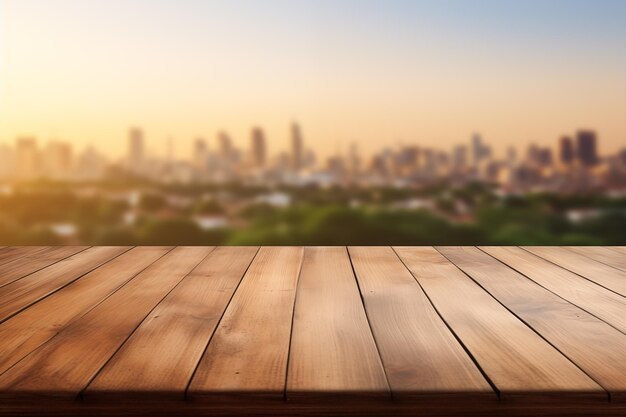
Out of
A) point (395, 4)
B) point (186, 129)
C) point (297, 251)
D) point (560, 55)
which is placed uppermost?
point (395, 4)

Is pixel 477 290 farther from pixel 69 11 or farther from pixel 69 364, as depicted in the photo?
pixel 69 11

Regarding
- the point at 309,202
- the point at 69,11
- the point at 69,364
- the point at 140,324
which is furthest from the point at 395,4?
the point at 69,364

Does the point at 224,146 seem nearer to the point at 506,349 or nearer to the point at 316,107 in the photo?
the point at 316,107

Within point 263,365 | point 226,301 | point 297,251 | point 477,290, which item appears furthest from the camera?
point 297,251

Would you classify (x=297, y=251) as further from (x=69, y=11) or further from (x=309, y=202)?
(x=69, y=11)

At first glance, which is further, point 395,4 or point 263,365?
point 395,4

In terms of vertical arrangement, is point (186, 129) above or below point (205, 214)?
above

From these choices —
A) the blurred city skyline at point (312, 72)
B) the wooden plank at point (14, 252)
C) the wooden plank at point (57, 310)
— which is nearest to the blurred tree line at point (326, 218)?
the blurred city skyline at point (312, 72)

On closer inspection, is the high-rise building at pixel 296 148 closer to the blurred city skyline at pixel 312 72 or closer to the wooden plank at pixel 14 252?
the blurred city skyline at pixel 312 72

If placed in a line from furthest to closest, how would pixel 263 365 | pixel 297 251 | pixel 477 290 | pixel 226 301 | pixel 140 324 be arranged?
pixel 297 251 < pixel 477 290 < pixel 226 301 < pixel 140 324 < pixel 263 365

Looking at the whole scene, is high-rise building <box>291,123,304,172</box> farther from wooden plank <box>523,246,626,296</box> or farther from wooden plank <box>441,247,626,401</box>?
wooden plank <box>441,247,626,401</box>
